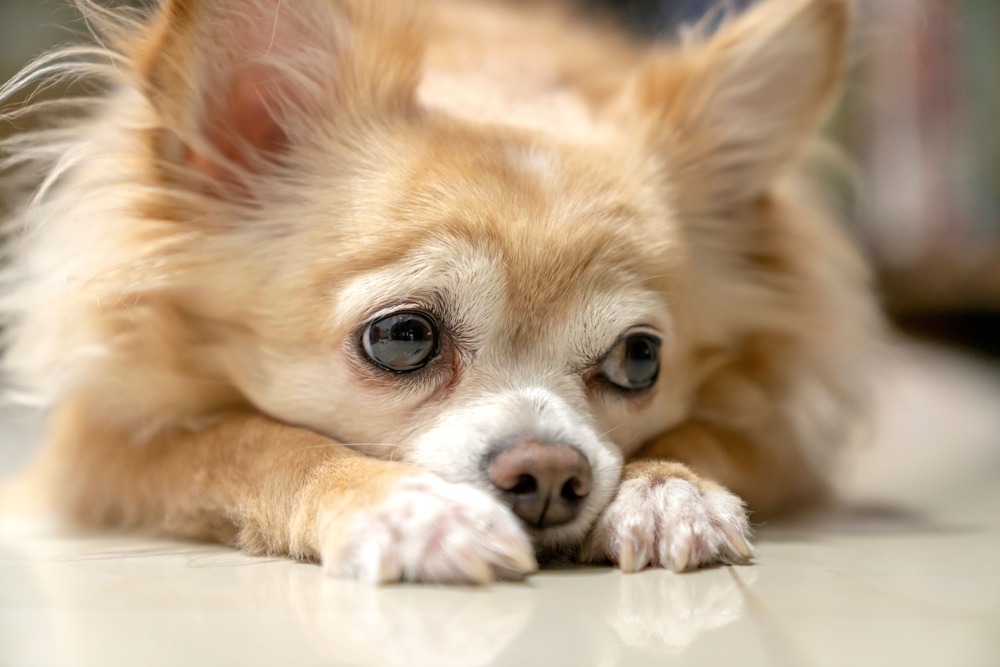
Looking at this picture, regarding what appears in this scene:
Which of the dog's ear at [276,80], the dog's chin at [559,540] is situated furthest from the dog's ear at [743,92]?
the dog's chin at [559,540]

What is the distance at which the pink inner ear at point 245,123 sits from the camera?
1.78 meters

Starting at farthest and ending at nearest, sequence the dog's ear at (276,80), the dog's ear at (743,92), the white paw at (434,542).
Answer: the dog's ear at (743,92), the dog's ear at (276,80), the white paw at (434,542)

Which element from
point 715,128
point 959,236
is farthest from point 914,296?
point 715,128

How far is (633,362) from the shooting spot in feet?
Result: 5.83

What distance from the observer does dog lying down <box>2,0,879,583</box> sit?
151 cm

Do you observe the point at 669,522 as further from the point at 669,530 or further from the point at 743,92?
the point at 743,92

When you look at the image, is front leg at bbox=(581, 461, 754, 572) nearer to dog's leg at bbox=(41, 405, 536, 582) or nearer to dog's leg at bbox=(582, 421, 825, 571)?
dog's leg at bbox=(582, 421, 825, 571)

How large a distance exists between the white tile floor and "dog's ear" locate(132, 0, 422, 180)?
752mm

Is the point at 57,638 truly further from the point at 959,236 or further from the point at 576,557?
the point at 959,236

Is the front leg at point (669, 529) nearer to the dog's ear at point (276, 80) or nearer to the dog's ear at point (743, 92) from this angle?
the dog's ear at point (743, 92)

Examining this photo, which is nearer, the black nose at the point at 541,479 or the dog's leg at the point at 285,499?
the dog's leg at the point at 285,499

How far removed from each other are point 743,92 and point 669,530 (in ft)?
3.50

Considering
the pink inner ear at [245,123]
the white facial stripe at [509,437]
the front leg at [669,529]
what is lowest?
the front leg at [669,529]

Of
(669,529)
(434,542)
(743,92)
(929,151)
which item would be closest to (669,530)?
(669,529)
